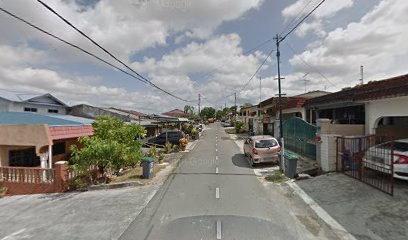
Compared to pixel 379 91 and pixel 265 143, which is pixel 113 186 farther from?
pixel 379 91

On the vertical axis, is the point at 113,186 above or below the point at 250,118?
below

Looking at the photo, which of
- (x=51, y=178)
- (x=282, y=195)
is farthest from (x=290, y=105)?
(x=51, y=178)

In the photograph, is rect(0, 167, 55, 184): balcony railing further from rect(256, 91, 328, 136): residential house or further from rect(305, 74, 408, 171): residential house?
rect(256, 91, 328, 136): residential house

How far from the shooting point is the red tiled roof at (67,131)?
1148 cm

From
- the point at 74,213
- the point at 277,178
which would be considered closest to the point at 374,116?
the point at 277,178

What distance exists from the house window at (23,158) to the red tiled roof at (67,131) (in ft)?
11.5

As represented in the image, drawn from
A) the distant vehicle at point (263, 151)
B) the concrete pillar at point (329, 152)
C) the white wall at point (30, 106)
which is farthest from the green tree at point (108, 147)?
the white wall at point (30, 106)

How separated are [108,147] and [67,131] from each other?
3916 millimetres

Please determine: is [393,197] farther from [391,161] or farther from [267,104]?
[267,104]

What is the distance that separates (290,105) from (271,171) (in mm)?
9771

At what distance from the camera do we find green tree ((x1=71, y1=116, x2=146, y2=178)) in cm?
988

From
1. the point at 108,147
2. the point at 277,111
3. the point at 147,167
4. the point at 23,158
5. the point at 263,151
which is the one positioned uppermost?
the point at 277,111

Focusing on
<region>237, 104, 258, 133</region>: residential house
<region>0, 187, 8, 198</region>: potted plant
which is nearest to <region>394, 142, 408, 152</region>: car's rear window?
<region>0, 187, 8, 198</region>: potted plant

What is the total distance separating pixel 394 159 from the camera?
7703 millimetres
